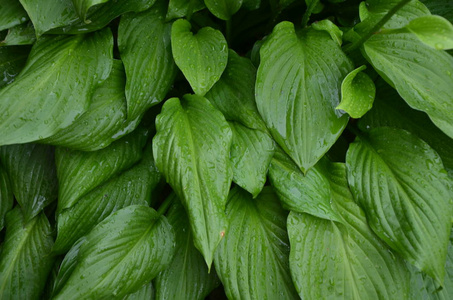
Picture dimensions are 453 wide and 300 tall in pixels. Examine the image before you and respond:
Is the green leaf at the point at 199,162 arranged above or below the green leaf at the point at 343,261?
above

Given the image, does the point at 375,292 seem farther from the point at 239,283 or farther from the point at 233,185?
the point at 233,185

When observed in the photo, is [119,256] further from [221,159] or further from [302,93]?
[302,93]

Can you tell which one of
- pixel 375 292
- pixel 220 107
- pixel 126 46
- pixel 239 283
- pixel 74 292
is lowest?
pixel 375 292

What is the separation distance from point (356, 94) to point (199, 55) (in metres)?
0.45

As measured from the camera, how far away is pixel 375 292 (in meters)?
1.07

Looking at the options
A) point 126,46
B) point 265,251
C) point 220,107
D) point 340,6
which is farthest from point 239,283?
point 340,6

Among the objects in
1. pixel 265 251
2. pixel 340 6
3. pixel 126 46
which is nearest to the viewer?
pixel 265 251

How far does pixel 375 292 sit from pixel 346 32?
761mm

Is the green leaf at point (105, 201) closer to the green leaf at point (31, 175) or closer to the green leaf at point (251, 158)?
the green leaf at point (31, 175)

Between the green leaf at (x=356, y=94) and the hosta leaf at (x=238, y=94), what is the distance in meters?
0.23

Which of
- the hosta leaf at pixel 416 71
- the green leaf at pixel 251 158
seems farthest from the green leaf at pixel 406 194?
the green leaf at pixel 251 158

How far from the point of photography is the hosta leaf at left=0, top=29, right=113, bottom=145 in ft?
3.43

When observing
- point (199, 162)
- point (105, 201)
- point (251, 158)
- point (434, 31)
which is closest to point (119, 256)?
point (105, 201)

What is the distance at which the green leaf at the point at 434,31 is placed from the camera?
759mm
